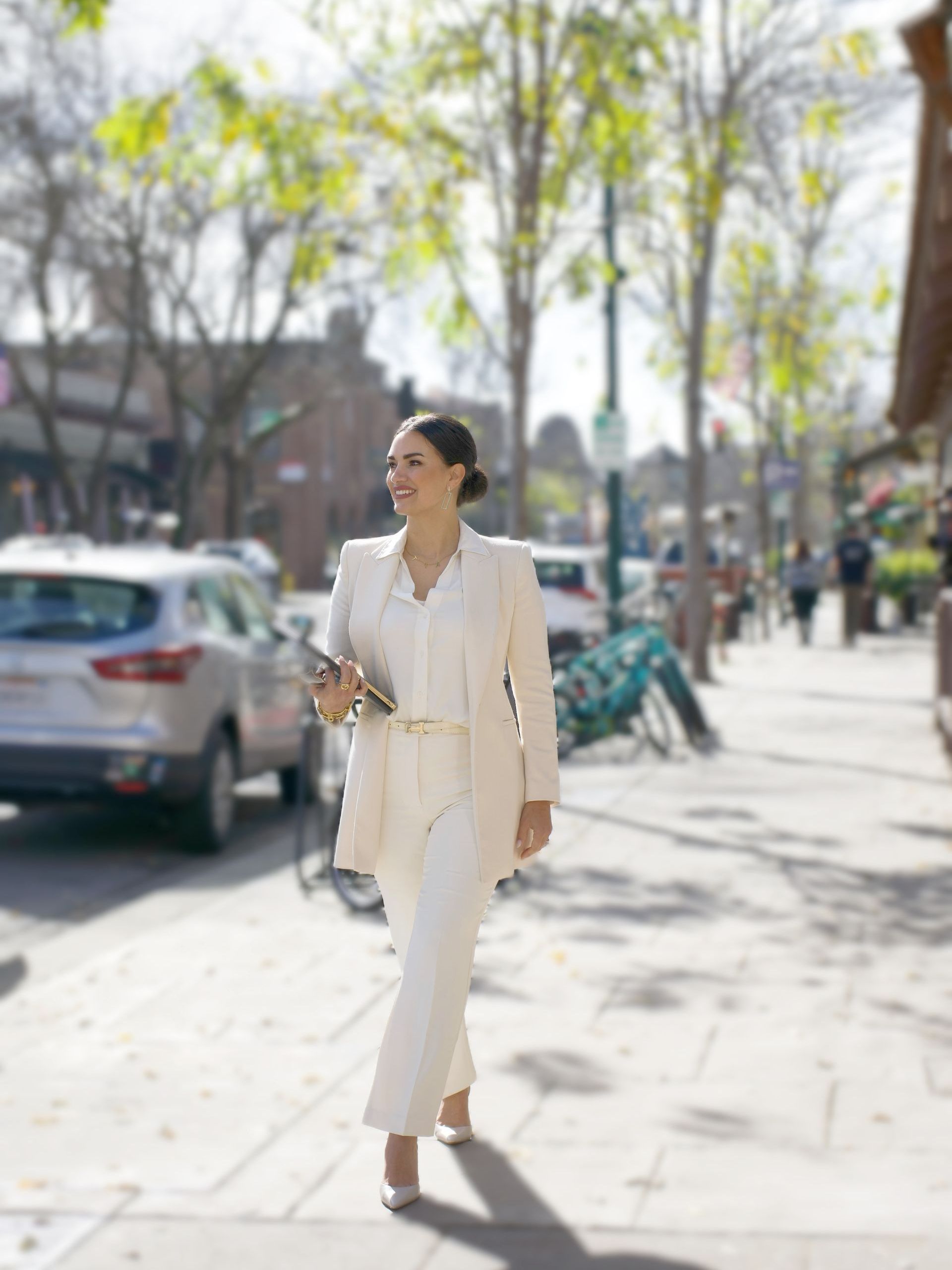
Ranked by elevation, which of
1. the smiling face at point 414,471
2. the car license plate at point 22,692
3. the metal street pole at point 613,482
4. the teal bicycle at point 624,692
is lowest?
the teal bicycle at point 624,692

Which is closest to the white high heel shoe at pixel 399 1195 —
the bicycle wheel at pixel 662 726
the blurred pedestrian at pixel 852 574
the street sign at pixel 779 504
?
the bicycle wheel at pixel 662 726

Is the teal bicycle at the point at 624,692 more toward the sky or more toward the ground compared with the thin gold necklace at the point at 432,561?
more toward the ground

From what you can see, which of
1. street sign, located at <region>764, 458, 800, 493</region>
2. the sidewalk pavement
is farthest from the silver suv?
street sign, located at <region>764, 458, 800, 493</region>

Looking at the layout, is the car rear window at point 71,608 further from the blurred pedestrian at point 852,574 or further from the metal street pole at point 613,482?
the blurred pedestrian at point 852,574

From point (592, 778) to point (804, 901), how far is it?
18.3 feet

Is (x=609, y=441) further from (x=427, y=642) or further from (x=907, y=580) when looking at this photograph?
(x=907, y=580)

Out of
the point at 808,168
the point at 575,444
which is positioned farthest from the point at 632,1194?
the point at 575,444

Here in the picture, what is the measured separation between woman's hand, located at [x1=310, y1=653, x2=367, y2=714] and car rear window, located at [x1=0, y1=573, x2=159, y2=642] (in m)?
9.07

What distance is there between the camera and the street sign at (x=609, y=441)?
61.7 feet

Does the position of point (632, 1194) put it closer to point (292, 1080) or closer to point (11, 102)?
point (292, 1080)

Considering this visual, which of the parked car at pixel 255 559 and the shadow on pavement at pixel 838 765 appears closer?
the shadow on pavement at pixel 838 765

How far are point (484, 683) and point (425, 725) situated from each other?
79 mm

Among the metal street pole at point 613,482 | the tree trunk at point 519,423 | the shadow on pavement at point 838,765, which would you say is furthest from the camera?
the metal street pole at point 613,482

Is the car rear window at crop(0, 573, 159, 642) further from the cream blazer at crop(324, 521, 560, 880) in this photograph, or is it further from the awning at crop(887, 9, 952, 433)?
the cream blazer at crop(324, 521, 560, 880)
